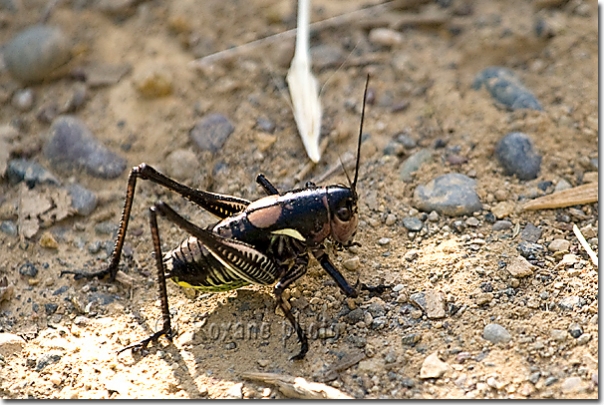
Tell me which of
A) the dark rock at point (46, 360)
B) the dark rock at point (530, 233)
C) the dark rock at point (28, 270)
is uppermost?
the dark rock at point (28, 270)

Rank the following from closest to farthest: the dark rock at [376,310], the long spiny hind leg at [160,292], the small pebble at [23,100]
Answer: the long spiny hind leg at [160,292] < the dark rock at [376,310] < the small pebble at [23,100]

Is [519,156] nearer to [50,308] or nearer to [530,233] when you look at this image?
[530,233]

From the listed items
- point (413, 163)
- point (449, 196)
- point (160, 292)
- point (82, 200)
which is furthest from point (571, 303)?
point (82, 200)

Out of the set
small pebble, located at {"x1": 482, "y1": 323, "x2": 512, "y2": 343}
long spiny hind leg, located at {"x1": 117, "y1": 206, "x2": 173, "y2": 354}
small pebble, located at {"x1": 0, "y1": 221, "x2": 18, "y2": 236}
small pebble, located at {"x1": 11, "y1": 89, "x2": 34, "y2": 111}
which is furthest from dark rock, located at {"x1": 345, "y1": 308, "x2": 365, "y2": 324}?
small pebble, located at {"x1": 11, "y1": 89, "x2": 34, "y2": 111}

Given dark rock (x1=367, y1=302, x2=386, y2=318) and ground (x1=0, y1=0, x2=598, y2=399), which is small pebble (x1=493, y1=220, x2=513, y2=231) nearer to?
ground (x1=0, y1=0, x2=598, y2=399)

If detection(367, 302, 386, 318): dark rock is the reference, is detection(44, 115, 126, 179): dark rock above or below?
above

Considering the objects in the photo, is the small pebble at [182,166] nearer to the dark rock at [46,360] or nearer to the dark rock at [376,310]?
the dark rock at [46,360]

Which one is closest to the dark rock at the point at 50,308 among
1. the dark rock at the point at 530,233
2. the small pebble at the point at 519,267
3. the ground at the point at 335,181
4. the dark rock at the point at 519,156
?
the ground at the point at 335,181
